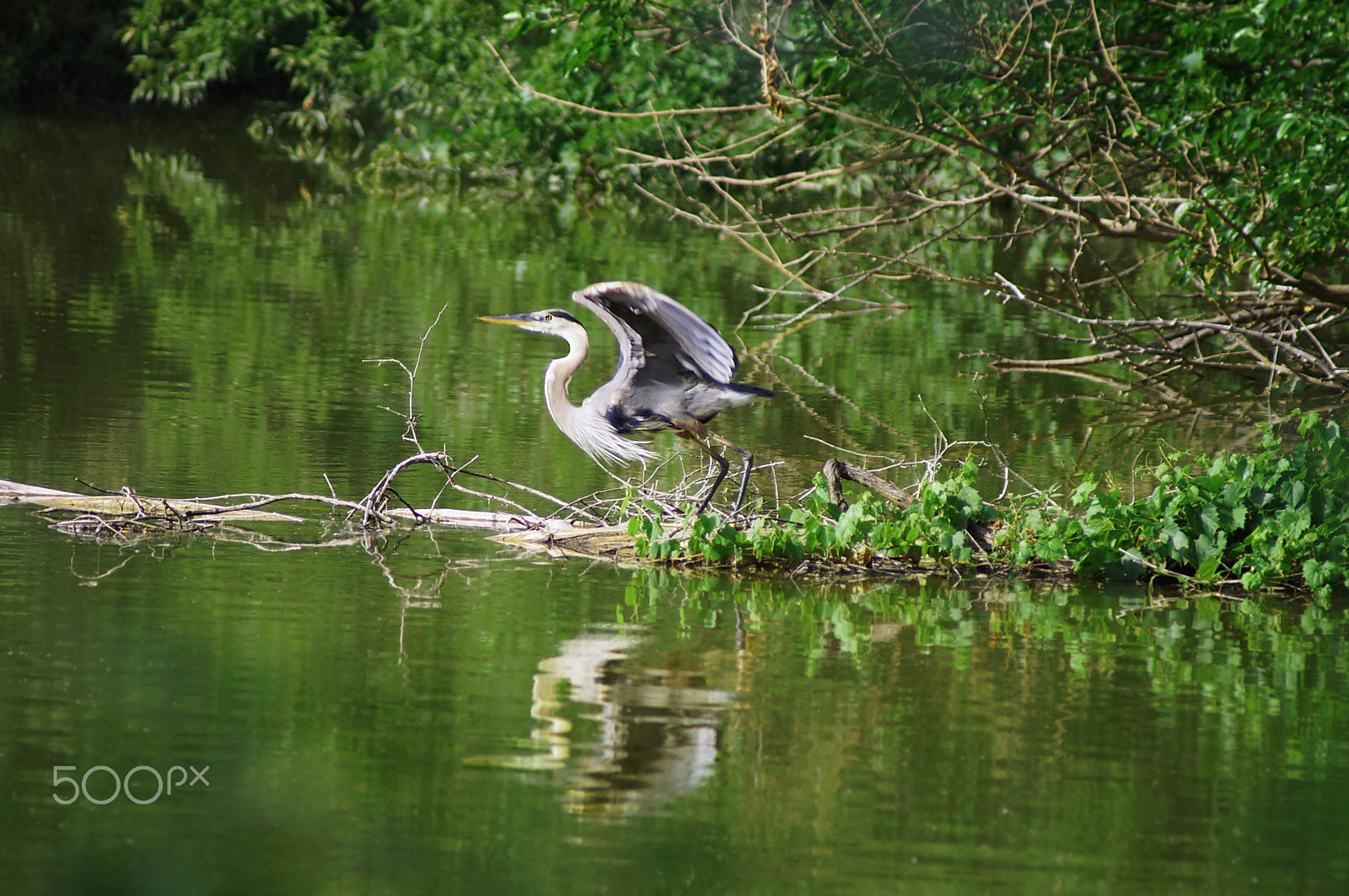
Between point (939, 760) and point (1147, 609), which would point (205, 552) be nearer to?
point (939, 760)

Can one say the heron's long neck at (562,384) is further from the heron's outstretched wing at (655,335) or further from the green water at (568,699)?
the green water at (568,699)

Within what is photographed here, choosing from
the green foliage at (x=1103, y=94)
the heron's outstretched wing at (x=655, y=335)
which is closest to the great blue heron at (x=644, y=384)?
the heron's outstretched wing at (x=655, y=335)

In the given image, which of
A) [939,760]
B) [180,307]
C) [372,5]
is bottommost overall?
[939,760]

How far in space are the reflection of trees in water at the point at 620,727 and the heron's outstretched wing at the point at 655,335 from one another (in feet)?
4.91

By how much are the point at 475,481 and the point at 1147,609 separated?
3744 mm

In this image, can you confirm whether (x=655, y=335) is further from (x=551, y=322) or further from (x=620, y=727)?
(x=620, y=727)

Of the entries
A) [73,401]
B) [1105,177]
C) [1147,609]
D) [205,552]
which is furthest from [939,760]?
[1105,177]

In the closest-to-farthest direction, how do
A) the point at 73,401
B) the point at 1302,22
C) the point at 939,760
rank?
the point at 939,760, the point at 1302,22, the point at 73,401

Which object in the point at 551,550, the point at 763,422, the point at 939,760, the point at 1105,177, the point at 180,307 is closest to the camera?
the point at 939,760

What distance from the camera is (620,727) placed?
17.5 ft

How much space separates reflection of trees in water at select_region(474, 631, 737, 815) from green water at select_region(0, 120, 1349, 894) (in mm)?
16

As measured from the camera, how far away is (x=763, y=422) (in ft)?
37.3

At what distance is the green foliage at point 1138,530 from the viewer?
7383 mm

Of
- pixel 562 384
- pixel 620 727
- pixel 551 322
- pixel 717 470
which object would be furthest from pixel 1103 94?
pixel 620 727
